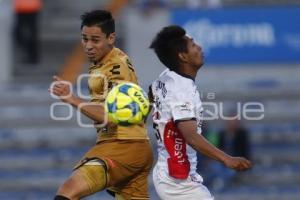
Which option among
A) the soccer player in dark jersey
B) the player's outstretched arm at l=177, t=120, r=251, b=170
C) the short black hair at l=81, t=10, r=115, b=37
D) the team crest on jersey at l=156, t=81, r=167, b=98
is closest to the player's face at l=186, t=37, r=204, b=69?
the team crest on jersey at l=156, t=81, r=167, b=98

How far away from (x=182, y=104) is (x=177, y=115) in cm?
8

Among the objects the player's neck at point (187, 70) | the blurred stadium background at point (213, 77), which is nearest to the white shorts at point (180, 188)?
the player's neck at point (187, 70)

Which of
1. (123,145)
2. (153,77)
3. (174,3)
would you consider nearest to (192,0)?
(174,3)

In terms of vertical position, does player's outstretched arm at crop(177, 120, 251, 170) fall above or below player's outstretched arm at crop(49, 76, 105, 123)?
below

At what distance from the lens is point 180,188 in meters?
7.25

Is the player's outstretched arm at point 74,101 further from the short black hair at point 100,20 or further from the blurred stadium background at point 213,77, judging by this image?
the blurred stadium background at point 213,77

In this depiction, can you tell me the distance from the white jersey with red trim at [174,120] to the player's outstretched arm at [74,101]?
0.38 meters

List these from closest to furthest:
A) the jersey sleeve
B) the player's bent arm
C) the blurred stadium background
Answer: the jersey sleeve
the player's bent arm
the blurred stadium background

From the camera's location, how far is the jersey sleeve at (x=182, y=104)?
7.08m

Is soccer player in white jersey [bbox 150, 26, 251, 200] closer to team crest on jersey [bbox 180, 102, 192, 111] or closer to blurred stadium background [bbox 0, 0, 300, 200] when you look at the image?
team crest on jersey [bbox 180, 102, 192, 111]

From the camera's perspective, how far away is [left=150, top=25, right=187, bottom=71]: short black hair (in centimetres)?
731

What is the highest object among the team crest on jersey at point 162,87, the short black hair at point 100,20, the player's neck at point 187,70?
the short black hair at point 100,20

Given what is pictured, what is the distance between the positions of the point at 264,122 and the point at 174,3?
189cm

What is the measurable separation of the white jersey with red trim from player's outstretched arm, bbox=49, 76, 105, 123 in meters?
0.38
